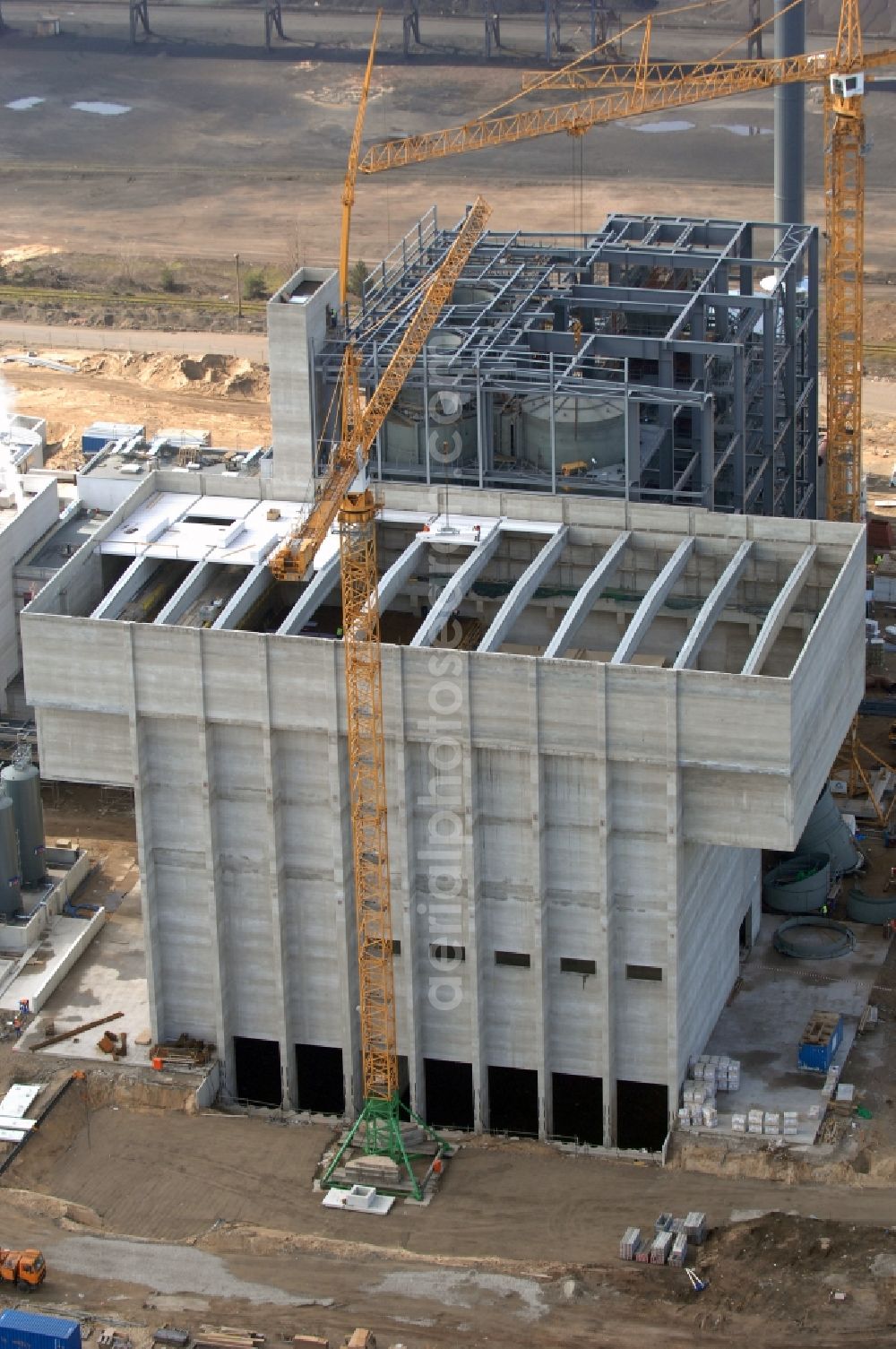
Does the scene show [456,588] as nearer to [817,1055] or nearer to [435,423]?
[435,423]

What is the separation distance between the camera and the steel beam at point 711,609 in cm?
8925

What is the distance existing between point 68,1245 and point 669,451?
4044 centimetres

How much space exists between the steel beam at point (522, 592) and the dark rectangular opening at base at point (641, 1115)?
52.2 feet

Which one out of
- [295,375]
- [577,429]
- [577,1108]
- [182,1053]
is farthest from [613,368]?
[182,1053]

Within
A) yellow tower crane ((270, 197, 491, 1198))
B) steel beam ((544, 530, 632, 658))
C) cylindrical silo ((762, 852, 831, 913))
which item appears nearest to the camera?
yellow tower crane ((270, 197, 491, 1198))

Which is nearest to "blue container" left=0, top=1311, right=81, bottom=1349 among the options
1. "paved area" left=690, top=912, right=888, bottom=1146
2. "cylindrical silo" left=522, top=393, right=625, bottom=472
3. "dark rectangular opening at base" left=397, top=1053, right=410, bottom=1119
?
"dark rectangular opening at base" left=397, top=1053, right=410, bottom=1119

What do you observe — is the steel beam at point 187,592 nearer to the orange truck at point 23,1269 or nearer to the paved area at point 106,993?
the paved area at point 106,993

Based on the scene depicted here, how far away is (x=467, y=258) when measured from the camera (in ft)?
391

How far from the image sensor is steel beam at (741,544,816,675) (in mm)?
89500

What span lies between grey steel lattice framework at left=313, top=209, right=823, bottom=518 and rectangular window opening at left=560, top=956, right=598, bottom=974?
21007 millimetres

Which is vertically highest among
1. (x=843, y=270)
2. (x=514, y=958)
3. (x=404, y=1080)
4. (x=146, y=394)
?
(x=843, y=270)

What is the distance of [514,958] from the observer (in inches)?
3644

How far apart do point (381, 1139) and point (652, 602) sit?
66.0 ft

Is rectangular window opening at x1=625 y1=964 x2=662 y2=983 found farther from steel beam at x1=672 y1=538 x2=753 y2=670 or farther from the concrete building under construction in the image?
steel beam at x1=672 y1=538 x2=753 y2=670
